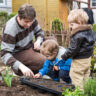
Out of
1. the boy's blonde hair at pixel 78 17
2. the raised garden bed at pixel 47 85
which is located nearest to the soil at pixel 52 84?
the raised garden bed at pixel 47 85

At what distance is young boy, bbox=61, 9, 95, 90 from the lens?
10.6 ft

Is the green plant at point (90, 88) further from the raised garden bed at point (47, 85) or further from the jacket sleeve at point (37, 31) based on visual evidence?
the jacket sleeve at point (37, 31)

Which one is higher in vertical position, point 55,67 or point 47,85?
point 55,67

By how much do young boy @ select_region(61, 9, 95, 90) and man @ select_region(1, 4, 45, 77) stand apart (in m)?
0.58

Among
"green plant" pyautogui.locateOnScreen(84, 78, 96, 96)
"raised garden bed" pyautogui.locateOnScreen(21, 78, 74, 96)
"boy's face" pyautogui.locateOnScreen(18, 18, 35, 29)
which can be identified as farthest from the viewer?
"boy's face" pyautogui.locateOnScreen(18, 18, 35, 29)

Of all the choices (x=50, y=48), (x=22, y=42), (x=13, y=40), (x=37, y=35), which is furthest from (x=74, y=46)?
(x=37, y=35)

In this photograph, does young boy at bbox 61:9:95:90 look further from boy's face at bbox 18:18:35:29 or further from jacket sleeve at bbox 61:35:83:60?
boy's face at bbox 18:18:35:29

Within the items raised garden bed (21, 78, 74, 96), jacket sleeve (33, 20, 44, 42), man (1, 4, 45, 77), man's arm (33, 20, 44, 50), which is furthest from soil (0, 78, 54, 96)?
jacket sleeve (33, 20, 44, 42)

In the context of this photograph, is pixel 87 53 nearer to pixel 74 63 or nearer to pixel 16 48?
pixel 74 63

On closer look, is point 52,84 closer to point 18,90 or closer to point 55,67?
point 55,67

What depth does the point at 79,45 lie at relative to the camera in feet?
10.6

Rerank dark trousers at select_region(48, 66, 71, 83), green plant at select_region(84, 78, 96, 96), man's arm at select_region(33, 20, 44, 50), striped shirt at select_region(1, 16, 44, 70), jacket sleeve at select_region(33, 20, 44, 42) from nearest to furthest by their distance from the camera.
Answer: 1. green plant at select_region(84, 78, 96, 96)
2. striped shirt at select_region(1, 16, 44, 70)
3. dark trousers at select_region(48, 66, 71, 83)
4. man's arm at select_region(33, 20, 44, 50)
5. jacket sleeve at select_region(33, 20, 44, 42)

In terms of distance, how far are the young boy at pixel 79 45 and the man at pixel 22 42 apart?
576 millimetres

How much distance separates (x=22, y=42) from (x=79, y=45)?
1.17m
